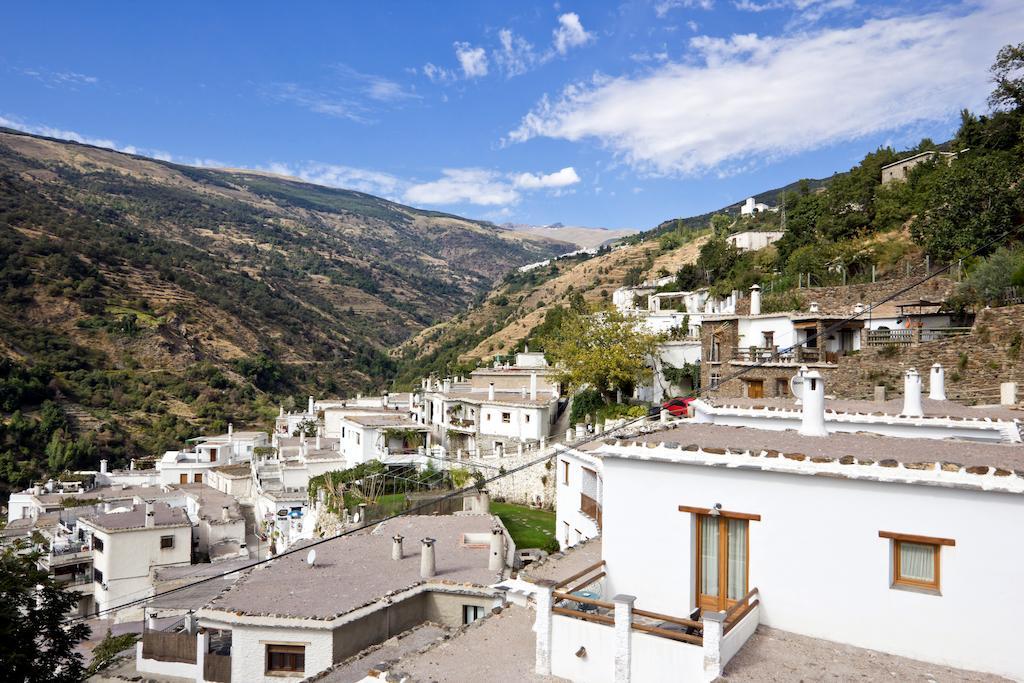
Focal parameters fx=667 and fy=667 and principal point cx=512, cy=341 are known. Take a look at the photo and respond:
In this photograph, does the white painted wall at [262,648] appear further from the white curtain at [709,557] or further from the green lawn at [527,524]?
the white curtain at [709,557]

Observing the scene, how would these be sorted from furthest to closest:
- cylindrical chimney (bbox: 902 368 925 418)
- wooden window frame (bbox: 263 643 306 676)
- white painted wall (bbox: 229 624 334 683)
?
wooden window frame (bbox: 263 643 306 676) → white painted wall (bbox: 229 624 334 683) → cylindrical chimney (bbox: 902 368 925 418)

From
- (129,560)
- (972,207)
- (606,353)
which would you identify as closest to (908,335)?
(972,207)

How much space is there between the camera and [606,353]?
29188 millimetres

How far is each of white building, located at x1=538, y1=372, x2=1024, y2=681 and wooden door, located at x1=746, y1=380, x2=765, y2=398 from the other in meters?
16.7

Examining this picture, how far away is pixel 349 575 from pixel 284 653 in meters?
2.52

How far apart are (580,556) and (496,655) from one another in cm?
362

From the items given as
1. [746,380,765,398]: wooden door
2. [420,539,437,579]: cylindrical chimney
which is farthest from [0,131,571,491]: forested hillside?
[746,380,765,398]: wooden door

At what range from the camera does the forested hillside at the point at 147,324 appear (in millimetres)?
64062

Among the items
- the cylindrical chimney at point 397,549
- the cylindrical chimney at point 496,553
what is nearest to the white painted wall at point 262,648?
the cylindrical chimney at point 397,549

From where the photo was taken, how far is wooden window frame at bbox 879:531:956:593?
21.2 ft

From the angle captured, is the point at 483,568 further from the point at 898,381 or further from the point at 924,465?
the point at 898,381

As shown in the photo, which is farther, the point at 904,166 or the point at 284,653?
the point at 904,166

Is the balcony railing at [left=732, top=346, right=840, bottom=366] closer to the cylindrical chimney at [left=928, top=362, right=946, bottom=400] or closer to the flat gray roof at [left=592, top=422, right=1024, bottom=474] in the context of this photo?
the cylindrical chimney at [left=928, top=362, right=946, bottom=400]

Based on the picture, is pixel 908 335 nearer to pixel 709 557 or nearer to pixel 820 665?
pixel 709 557
